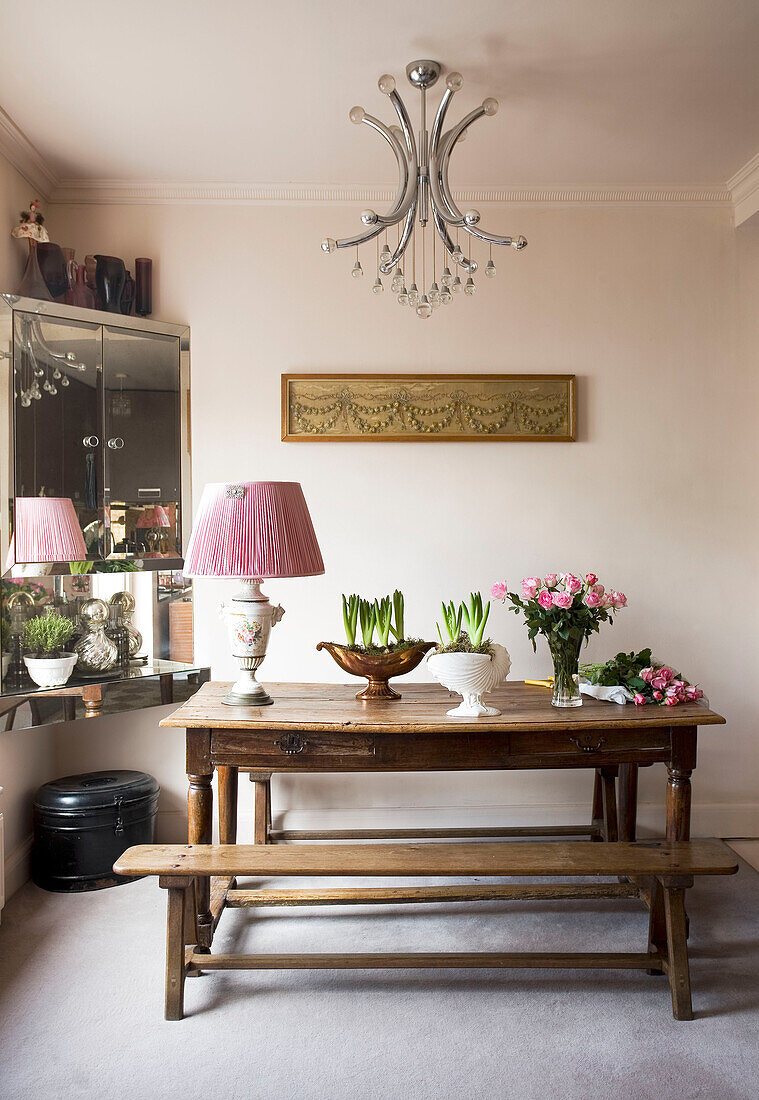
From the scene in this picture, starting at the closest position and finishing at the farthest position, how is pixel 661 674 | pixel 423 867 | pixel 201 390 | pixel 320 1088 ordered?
pixel 320 1088 < pixel 423 867 < pixel 661 674 < pixel 201 390

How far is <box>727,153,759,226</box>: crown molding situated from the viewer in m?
3.47

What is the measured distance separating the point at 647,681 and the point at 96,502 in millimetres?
2205

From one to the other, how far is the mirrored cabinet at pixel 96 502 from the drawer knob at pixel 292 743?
3.67 feet

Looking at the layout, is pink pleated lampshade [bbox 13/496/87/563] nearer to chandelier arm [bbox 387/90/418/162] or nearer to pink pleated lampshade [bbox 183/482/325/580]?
pink pleated lampshade [bbox 183/482/325/580]

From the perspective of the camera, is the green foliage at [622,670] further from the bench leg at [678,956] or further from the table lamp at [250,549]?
the table lamp at [250,549]

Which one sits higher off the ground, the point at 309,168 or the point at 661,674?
the point at 309,168

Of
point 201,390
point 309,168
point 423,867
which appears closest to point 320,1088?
point 423,867

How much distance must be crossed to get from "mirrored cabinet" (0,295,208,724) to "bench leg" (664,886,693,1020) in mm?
2089

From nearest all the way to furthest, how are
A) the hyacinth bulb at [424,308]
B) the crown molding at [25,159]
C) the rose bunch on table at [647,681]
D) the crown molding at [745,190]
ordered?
the hyacinth bulb at [424,308], the rose bunch on table at [647,681], the crown molding at [25,159], the crown molding at [745,190]

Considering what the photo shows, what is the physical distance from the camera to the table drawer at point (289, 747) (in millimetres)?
2604

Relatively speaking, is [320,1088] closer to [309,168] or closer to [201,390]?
[201,390]

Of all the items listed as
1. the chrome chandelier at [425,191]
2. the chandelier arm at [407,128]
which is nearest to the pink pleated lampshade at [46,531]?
the chrome chandelier at [425,191]

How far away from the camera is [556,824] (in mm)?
3762

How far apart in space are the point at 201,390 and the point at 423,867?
2.23 meters
